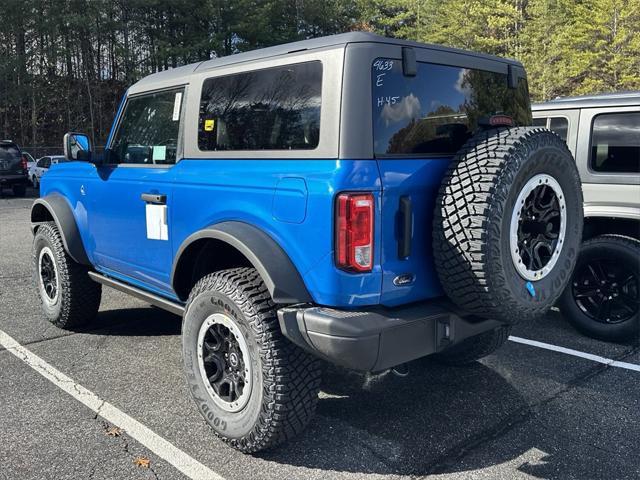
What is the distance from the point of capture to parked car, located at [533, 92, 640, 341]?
4469mm

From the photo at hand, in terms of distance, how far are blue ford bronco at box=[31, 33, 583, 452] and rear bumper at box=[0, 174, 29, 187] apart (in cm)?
1620

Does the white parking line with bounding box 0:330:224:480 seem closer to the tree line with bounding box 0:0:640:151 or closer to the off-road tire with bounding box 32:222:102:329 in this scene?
the off-road tire with bounding box 32:222:102:329

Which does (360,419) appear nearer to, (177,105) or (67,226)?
(177,105)

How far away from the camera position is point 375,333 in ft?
7.88

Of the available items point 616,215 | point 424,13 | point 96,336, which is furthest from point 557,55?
point 96,336

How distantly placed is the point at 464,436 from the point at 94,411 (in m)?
2.14

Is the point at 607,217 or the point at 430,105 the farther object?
the point at 607,217

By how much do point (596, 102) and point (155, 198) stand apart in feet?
12.3

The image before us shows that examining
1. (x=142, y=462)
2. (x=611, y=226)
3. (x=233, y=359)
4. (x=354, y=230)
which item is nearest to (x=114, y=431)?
(x=142, y=462)

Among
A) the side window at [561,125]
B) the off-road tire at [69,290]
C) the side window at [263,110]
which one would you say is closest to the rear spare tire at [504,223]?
the side window at [263,110]

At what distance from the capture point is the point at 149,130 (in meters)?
3.82

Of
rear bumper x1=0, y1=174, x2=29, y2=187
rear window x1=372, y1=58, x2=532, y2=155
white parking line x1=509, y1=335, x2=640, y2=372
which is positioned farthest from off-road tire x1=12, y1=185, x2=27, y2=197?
rear window x1=372, y1=58, x2=532, y2=155

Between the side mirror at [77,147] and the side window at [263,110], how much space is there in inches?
52.9

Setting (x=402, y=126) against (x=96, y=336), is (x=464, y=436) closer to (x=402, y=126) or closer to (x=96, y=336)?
(x=402, y=126)
